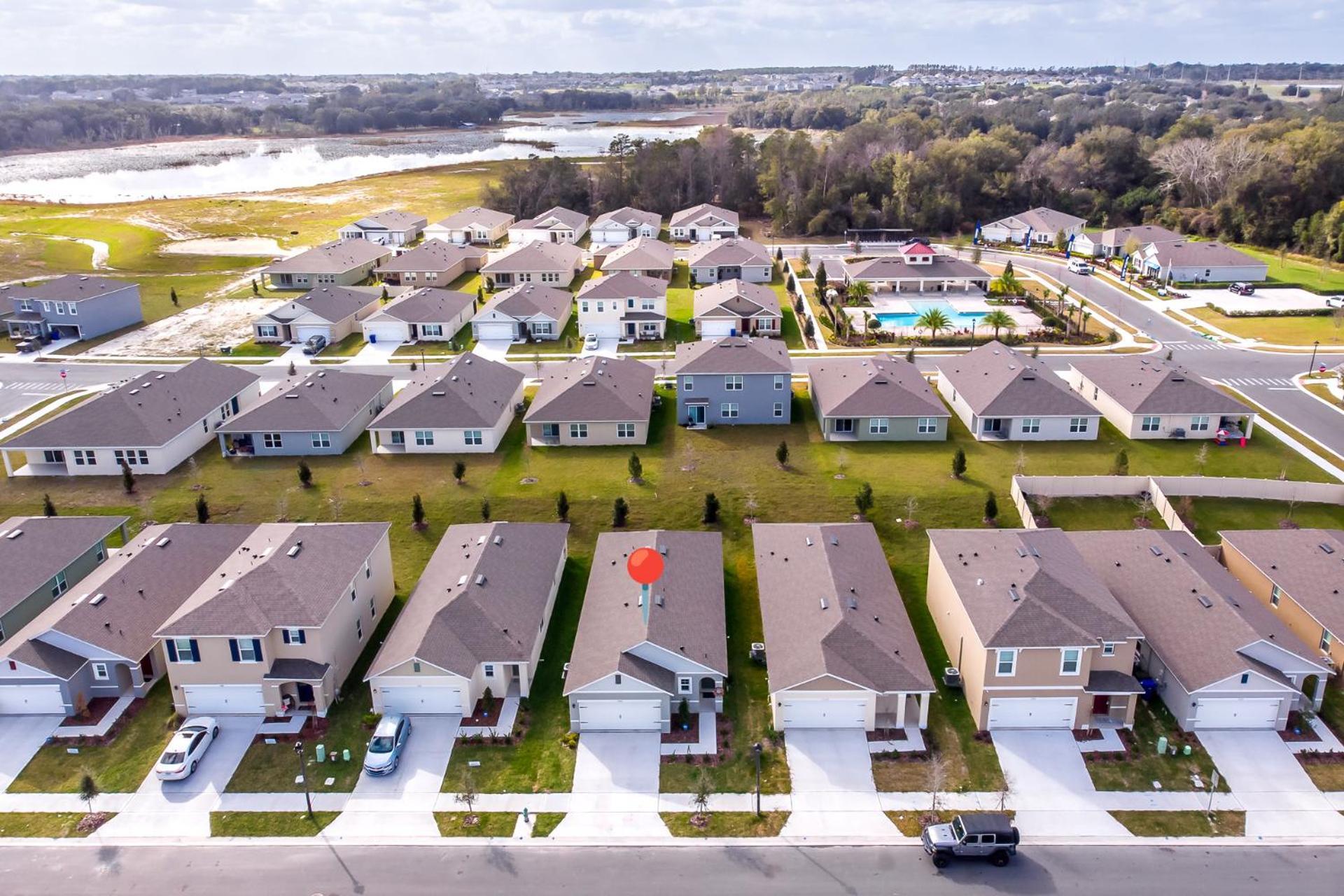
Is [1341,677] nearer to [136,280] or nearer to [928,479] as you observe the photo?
[928,479]

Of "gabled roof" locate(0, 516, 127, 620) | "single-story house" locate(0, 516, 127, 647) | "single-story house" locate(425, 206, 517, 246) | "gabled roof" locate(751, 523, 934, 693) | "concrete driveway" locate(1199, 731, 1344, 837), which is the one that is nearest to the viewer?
"concrete driveway" locate(1199, 731, 1344, 837)

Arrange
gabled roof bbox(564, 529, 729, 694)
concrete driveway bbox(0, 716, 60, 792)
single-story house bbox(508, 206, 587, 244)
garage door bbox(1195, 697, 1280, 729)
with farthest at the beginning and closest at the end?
single-story house bbox(508, 206, 587, 244)
gabled roof bbox(564, 529, 729, 694)
garage door bbox(1195, 697, 1280, 729)
concrete driveway bbox(0, 716, 60, 792)

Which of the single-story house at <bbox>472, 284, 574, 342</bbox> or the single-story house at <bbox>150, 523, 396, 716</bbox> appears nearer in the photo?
the single-story house at <bbox>150, 523, 396, 716</bbox>

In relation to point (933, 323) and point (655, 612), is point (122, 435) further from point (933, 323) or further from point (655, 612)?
point (933, 323)

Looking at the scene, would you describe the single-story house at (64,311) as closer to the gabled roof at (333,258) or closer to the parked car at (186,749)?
the gabled roof at (333,258)

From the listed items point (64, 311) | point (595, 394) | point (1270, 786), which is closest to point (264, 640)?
point (595, 394)

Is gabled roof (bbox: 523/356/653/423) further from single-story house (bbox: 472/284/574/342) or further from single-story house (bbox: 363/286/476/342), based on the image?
single-story house (bbox: 363/286/476/342)

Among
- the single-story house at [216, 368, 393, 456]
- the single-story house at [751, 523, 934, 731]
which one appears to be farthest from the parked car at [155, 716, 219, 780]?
the single-story house at [216, 368, 393, 456]

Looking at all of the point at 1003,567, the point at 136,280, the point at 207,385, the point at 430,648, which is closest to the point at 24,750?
the point at 430,648

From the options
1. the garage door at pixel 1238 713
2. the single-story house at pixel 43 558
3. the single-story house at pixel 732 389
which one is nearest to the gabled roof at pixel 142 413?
the single-story house at pixel 43 558
